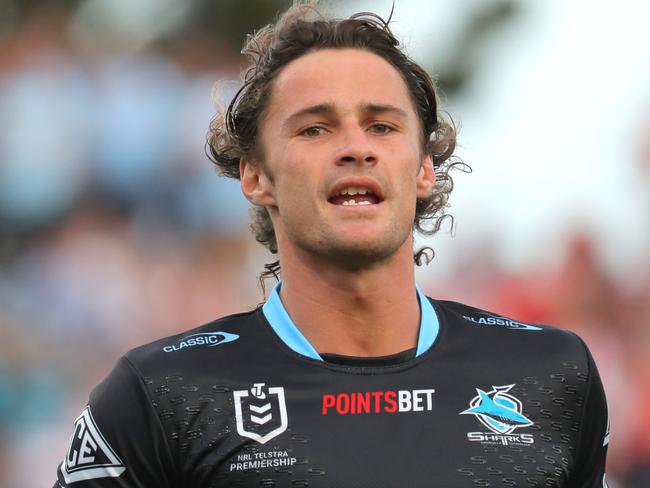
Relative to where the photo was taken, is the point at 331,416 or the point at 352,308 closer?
the point at 331,416

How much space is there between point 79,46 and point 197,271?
1.76m

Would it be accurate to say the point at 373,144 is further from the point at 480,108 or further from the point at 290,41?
the point at 480,108

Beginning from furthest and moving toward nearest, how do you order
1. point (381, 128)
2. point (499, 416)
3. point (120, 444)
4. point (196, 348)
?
1. point (381, 128)
2. point (196, 348)
3. point (499, 416)
4. point (120, 444)

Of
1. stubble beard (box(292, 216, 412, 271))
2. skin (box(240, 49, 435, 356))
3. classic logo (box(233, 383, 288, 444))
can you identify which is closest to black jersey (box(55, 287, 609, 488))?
classic logo (box(233, 383, 288, 444))

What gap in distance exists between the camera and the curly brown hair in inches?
158

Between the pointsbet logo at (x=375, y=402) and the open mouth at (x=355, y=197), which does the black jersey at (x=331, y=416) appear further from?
the open mouth at (x=355, y=197)

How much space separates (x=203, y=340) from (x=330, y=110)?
0.79 meters

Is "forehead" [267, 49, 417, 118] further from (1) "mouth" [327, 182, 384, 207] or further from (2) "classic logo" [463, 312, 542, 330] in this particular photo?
(2) "classic logo" [463, 312, 542, 330]

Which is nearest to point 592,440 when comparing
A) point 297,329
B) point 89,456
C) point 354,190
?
point 297,329

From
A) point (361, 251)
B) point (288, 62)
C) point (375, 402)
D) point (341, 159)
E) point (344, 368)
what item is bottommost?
point (375, 402)

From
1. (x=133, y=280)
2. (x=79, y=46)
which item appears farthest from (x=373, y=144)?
(x=79, y=46)

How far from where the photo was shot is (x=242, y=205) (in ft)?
26.1

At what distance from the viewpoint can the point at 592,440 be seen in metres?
3.68

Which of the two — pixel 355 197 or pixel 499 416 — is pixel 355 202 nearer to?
pixel 355 197
